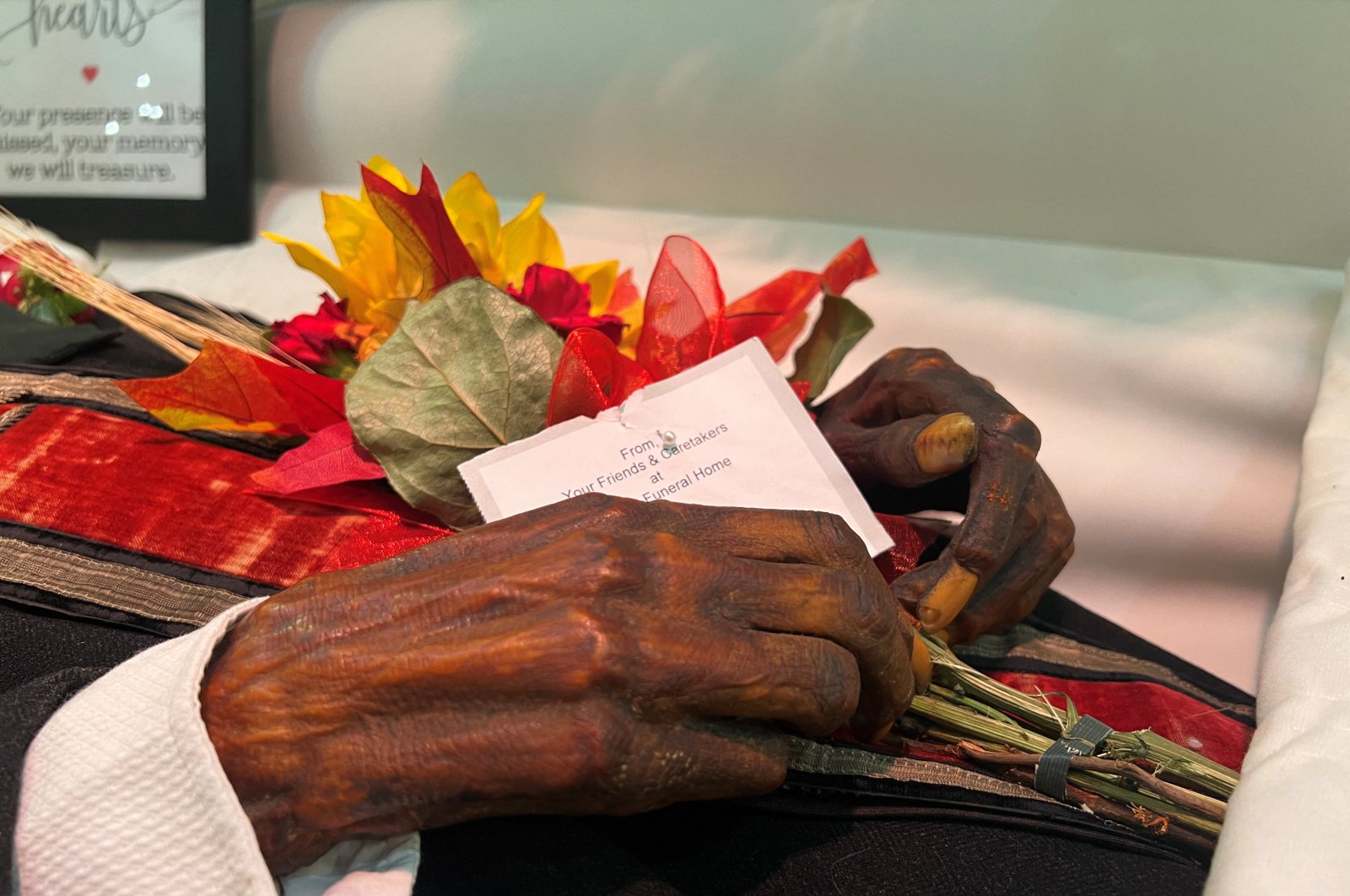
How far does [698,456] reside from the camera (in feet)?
2.28

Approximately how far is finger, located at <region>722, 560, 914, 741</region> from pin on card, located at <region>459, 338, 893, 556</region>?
0.13 m

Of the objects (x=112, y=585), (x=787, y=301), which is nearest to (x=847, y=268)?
(x=787, y=301)

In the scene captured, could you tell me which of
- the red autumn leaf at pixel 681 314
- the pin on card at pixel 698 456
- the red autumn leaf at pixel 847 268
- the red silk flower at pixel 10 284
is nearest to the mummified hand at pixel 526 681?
the pin on card at pixel 698 456

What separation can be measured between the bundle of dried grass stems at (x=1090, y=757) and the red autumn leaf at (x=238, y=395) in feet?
1.68

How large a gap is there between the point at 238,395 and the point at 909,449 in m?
0.53

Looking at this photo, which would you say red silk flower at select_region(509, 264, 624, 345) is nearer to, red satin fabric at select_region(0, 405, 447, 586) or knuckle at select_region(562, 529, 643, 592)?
red satin fabric at select_region(0, 405, 447, 586)

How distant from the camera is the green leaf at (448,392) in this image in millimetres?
691

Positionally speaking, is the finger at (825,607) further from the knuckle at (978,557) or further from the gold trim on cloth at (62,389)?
the gold trim on cloth at (62,389)

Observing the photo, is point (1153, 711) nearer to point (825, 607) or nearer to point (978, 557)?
point (978, 557)

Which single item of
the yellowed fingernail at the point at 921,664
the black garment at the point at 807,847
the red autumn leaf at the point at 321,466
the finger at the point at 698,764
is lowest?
the black garment at the point at 807,847

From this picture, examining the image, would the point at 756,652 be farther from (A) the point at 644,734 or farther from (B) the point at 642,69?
(B) the point at 642,69

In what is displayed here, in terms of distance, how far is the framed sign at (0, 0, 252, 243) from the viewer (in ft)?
4.82

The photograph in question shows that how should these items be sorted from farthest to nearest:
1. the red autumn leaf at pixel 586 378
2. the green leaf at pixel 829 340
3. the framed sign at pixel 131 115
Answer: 1. the framed sign at pixel 131 115
2. the green leaf at pixel 829 340
3. the red autumn leaf at pixel 586 378

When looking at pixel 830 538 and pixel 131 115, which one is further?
pixel 131 115
